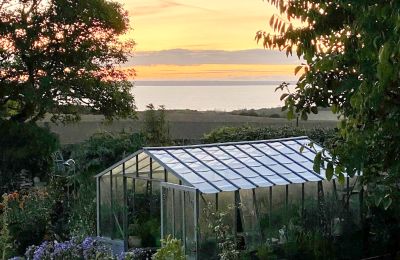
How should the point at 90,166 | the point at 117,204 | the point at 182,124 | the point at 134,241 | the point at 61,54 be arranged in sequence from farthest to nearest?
1. the point at 182,124
2. the point at 61,54
3. the point at 90,166
4. the point at 117,204
5. the point at 134,241

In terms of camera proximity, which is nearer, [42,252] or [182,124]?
[42,252]

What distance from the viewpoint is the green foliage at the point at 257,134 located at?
19.1m

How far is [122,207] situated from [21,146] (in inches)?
224

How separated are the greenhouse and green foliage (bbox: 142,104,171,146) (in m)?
7.53

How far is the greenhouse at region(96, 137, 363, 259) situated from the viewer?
1086cm

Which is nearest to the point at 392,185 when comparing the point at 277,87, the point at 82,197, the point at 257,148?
the point at 277,87

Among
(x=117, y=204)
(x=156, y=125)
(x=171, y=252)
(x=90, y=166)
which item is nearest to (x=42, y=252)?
(x=171, y=252)

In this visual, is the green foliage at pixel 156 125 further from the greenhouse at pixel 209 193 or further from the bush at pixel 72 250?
the bush at pixel 72 250

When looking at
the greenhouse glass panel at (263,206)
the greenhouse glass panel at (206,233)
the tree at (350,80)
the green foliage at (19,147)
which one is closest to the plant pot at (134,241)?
the greenhouse glass panel at (206,233)

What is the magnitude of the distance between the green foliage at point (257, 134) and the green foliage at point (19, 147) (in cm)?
433

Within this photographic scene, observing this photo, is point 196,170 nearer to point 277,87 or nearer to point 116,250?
point 116,250

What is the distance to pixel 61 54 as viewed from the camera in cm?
1788

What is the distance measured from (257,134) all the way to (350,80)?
13174 mm

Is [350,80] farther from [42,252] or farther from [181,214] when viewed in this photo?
[181,214]
